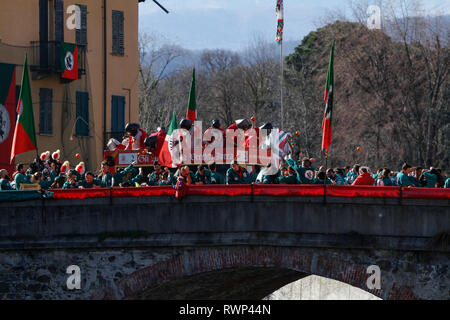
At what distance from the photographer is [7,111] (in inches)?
1043

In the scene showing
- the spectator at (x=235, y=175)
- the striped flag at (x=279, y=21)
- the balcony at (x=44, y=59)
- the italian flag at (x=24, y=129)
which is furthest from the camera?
the balcony at (x=44, y=59)

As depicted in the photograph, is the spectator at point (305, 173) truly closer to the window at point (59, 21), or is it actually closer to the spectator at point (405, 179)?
the spectator at point (405, 179)

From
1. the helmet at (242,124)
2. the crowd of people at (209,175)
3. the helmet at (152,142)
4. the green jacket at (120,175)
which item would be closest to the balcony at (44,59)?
the crowd of people at (209,175)

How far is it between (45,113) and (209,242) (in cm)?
1321

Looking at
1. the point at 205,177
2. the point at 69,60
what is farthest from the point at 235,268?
the point at 69,60

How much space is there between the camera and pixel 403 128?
44.4m

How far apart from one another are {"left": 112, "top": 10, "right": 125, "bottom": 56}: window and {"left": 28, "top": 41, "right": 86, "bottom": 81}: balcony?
4093 mm

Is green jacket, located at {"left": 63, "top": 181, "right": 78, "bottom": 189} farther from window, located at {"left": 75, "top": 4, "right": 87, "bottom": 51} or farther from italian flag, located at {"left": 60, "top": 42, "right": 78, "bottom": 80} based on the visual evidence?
window, located at {"left": 75, "top": 4, "right": 87, "bottom": 51}

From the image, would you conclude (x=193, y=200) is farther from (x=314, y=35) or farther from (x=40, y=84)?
(x=314, y=35)

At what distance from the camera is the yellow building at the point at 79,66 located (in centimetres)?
3086

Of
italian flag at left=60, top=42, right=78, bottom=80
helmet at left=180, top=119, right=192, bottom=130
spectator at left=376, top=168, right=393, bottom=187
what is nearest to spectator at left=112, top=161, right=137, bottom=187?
helmet at left=180, top=119, right=192, bottom=130

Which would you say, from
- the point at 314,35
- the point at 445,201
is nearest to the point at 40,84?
the point at 445,201

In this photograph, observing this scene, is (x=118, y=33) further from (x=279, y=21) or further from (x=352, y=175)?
(x=352, y=175)

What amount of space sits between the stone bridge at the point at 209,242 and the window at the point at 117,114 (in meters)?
14.8
